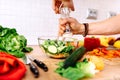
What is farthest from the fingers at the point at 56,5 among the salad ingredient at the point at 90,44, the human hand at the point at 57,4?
the salad ingredient at the point at 90,44

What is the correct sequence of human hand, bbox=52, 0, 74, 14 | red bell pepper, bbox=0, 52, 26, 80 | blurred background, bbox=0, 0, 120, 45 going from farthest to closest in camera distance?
blurred background, bbox=0, 0, 120, 45 < human hand, bbox=52, 0, 74, 14 < red bell pepper, bbox=0, 52, 26, 80

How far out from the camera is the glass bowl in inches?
35.5

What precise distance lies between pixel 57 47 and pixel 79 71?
0.24 meters

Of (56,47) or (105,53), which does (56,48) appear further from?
(105,53)

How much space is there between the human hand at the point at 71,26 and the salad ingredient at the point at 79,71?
37 cm

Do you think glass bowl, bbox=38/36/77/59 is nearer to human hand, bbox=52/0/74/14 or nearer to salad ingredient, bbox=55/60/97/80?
salad ingredient, bbox=55/60/97/80

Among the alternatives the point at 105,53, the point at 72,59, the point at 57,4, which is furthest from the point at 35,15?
the point at 72,59

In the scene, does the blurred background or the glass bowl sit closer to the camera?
the glass bowl

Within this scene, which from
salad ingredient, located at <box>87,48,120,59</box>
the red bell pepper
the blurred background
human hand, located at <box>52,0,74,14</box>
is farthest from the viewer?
the blurred background

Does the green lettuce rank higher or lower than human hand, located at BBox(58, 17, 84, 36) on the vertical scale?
lower

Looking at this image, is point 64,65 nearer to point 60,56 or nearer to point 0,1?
point 60,56

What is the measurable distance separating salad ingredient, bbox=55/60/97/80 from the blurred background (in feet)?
3.56

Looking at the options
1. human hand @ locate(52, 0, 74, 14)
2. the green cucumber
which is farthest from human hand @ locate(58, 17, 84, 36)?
the green cucumber

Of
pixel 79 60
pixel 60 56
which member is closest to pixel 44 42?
pixel 60 56
